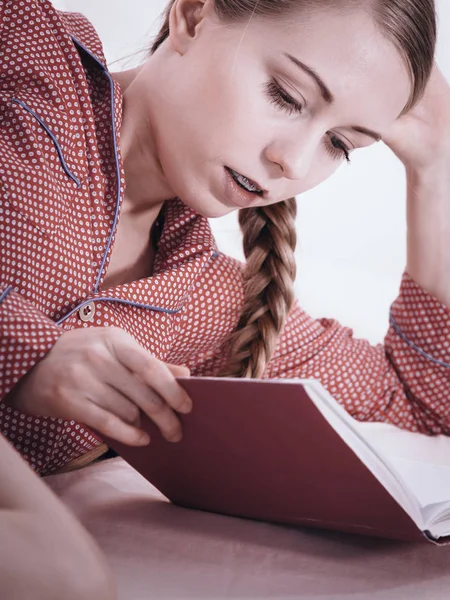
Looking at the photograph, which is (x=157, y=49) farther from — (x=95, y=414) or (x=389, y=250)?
(x=389, y=250)

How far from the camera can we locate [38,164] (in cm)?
82

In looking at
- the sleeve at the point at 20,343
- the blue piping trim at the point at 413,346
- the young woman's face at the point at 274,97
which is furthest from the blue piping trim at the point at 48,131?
the blue piping trim at the point at 413,346

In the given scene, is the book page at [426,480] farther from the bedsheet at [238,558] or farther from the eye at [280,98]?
the eye at [280,98]

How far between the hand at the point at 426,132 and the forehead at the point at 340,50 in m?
0.32

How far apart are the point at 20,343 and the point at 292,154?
1.18 feet

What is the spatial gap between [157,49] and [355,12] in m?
0.28

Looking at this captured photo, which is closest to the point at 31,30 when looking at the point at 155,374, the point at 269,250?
the point at 269,250

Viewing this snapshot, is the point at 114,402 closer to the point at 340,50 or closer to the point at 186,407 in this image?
the point at 186,407

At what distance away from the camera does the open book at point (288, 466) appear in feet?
1.63

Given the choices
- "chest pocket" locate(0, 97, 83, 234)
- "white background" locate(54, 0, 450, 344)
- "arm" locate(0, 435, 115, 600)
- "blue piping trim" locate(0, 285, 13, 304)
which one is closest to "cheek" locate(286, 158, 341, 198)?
"chest pocket" locate(0, 97, 83, 234)

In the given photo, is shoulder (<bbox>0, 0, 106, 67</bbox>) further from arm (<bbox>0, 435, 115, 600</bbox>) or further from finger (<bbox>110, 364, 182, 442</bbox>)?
arm (<bbox>0, 435, 115, 600</bbox>)

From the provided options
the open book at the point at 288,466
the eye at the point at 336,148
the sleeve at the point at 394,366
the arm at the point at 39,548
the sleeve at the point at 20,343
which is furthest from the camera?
the sleeve at the point at 394,366

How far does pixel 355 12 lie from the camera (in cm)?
83

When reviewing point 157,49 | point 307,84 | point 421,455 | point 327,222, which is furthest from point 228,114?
point 327,222
